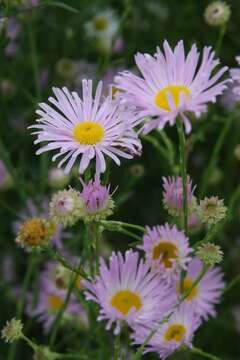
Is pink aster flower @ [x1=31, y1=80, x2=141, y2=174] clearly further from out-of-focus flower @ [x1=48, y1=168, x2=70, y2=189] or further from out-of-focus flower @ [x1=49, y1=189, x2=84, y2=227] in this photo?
out-of-focus flower @ [x1=48, y1=168, x2=70, y2=189]

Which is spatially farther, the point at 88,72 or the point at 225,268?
the point at 88,72

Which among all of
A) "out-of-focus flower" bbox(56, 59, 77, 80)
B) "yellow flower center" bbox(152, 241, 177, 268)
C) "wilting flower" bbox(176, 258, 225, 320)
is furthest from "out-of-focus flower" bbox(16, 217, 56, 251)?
"out-of-focus flower" bbox(56, 59, 77, 80)

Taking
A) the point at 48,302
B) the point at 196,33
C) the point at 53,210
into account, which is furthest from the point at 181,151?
the point at 196,33

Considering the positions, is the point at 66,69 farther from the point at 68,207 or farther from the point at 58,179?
the point at 68,207

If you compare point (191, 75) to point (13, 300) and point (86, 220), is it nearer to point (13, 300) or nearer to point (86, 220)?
point (86, 220)

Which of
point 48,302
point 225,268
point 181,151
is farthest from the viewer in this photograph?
point 225,268

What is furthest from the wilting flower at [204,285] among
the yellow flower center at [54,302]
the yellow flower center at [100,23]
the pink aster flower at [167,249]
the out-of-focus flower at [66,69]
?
the yellow flower center at [100,23]

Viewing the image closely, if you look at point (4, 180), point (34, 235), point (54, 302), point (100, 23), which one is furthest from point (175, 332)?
point (100, 23)
